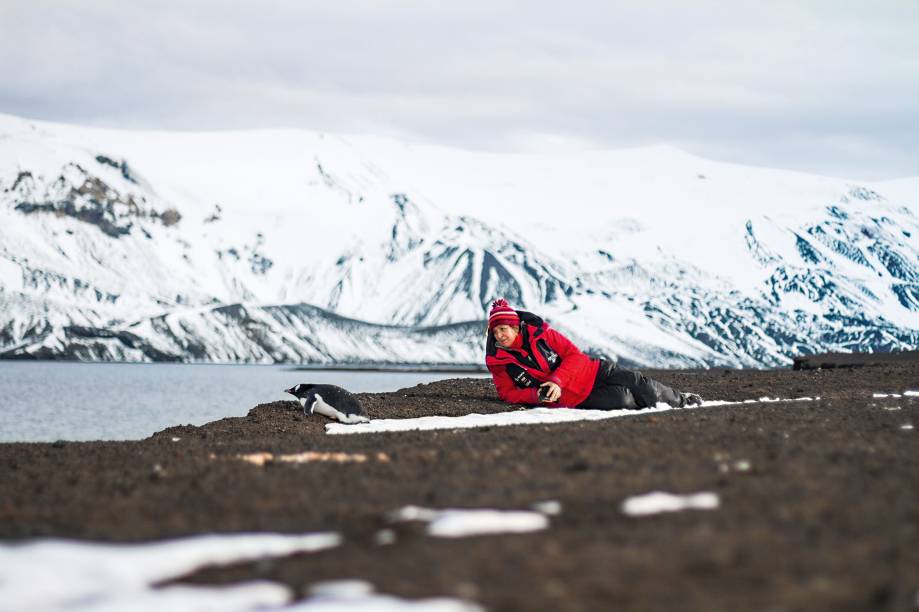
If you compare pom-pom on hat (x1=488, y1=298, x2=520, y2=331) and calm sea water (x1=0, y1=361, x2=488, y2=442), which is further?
calm sea water (x1=0, y1=361, x2=488, y2=442)

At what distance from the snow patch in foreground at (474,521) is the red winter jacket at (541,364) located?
35.9 feet

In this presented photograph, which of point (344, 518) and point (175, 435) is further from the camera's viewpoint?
point (175, 435)

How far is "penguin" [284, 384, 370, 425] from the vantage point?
760 inches

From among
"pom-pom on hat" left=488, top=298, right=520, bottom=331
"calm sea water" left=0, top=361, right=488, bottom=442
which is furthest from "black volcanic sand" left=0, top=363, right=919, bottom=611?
"calm sea water" left=0, top=361, right=488, bottom=442

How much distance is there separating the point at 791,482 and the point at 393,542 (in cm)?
326

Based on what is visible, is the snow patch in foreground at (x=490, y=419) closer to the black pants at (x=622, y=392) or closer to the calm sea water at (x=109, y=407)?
the black pants at (x=622, y=392)

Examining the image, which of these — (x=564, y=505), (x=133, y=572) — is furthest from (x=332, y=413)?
(x=133, y=572)

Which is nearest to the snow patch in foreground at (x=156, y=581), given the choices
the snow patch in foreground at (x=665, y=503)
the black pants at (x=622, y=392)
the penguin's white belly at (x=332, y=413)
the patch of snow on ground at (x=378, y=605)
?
the patch of snow on ground at (x=378, y=605)

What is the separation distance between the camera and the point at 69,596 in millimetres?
6145

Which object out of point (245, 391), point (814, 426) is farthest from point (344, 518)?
point (245, 391)

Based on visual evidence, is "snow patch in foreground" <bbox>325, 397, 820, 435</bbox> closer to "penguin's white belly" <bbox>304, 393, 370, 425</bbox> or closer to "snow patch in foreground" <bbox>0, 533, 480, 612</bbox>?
"penguin's white belly" <bbox>304, 393, 370, 425</bbox>

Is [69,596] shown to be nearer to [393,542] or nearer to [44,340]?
[393,542]

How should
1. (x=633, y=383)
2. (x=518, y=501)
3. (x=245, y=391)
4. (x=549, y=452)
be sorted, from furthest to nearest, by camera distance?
(x=245, y=391) < (x=633, y=383) < (x=549, y=452) < (x=518, y=501)

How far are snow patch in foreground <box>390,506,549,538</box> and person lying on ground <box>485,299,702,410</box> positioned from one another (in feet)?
35.4
